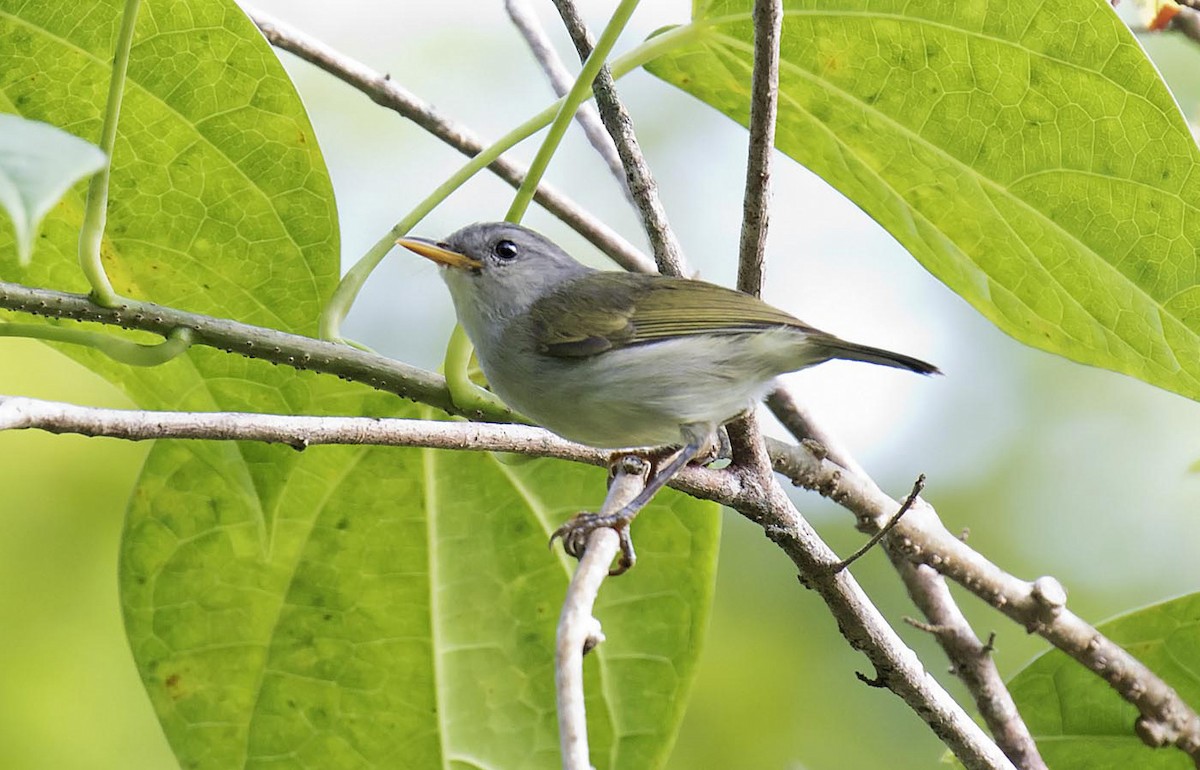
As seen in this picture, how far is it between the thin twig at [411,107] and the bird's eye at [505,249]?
238 mm

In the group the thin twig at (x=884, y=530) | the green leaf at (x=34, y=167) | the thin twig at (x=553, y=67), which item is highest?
the thin twig at (x=553, y=67)

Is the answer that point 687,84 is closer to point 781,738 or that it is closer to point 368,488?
point 368,488

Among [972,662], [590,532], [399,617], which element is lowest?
[972,662]

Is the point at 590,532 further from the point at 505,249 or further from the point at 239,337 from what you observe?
the point at 505,249

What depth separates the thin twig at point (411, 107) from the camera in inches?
113

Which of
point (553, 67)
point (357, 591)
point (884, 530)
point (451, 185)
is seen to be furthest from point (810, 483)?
point (553, 67)

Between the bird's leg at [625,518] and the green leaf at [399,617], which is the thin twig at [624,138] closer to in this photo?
the bird's leg at [625,518]

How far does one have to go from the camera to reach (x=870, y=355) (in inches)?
106

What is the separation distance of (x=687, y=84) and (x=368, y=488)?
1082 mm

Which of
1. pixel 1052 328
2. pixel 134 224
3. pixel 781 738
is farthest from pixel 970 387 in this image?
pixel 134 224

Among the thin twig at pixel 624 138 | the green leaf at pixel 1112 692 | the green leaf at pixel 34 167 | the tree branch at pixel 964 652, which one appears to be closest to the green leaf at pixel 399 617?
the tree branch at pixel 964 652

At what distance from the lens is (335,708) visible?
2.72 m

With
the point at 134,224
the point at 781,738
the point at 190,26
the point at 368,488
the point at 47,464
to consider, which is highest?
the point at 47,464

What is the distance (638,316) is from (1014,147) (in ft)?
3.30
